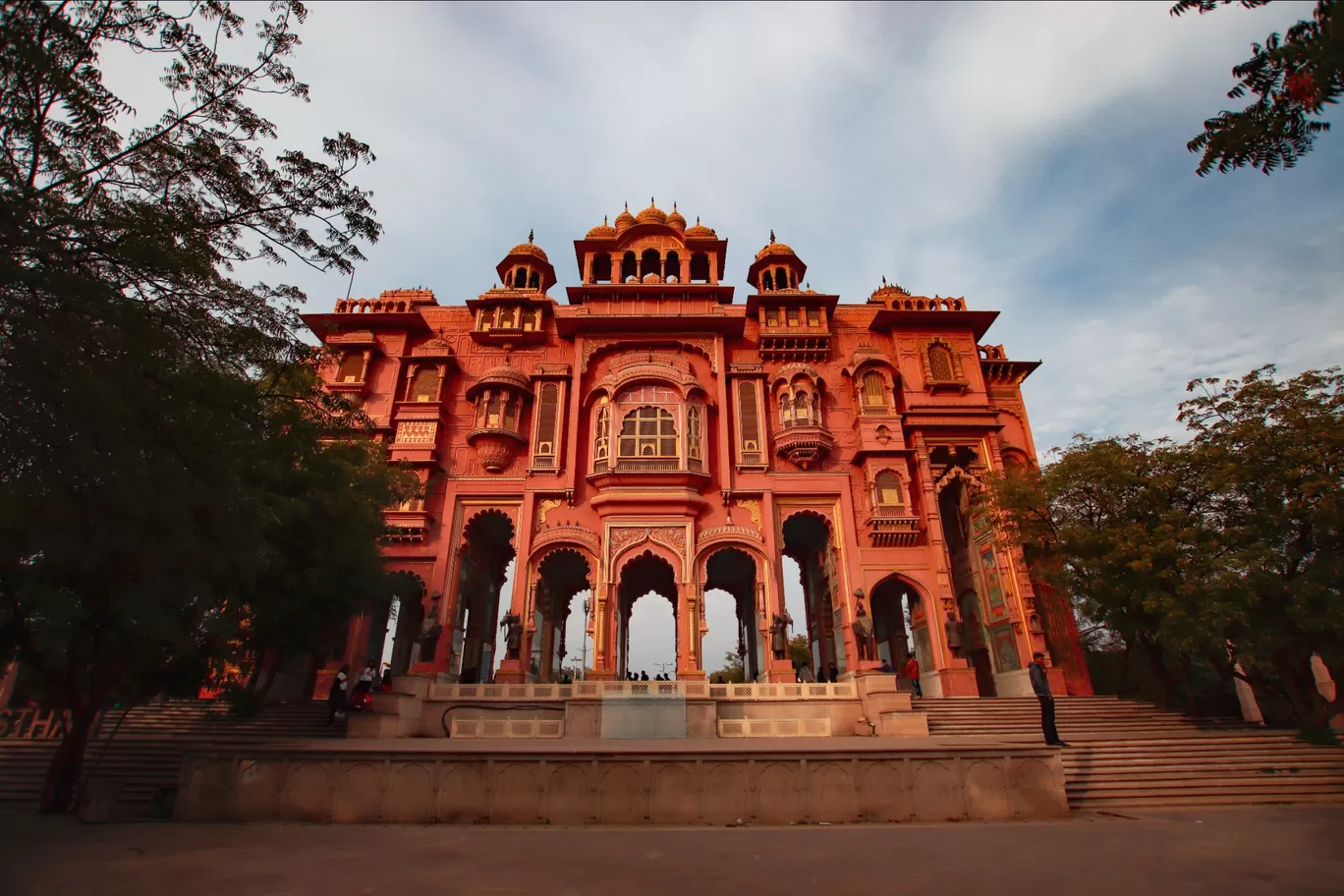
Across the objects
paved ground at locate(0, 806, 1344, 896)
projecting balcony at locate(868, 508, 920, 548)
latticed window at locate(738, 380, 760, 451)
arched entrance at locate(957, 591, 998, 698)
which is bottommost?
paved ground at locate(0, 806, 1344, 896)

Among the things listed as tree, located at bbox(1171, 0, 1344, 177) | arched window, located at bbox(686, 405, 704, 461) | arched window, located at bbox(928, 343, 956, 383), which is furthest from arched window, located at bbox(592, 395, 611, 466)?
tree, located at bbox(1171, 0, 1344, 177)

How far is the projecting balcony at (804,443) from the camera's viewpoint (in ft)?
75.7

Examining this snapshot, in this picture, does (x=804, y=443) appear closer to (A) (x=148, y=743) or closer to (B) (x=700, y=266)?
(B) (x=700, y=266)

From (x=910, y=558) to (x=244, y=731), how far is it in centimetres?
1953

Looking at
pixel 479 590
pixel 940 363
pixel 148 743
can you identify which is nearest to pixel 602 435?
pixel 479 590

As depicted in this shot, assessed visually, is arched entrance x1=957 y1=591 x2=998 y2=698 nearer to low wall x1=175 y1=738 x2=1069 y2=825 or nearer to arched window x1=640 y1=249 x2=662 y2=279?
low wall x1=175 y1=738 x2=1069 y2=825

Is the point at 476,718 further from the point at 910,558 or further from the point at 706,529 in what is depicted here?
the point at 910,558

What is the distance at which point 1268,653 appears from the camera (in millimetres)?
13648

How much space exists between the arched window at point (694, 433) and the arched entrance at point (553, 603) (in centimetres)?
538

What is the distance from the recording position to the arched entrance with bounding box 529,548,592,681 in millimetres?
22391

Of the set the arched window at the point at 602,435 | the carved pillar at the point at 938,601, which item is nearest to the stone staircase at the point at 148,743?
the arched window at the point at 602,435

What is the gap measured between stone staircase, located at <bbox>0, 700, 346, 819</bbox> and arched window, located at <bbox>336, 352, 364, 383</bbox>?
11710 mm

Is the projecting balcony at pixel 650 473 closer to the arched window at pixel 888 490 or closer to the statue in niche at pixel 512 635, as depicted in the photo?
the statue in niche at pixel 512 635

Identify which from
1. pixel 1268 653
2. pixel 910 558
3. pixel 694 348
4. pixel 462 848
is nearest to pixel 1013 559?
pixel 910 558
